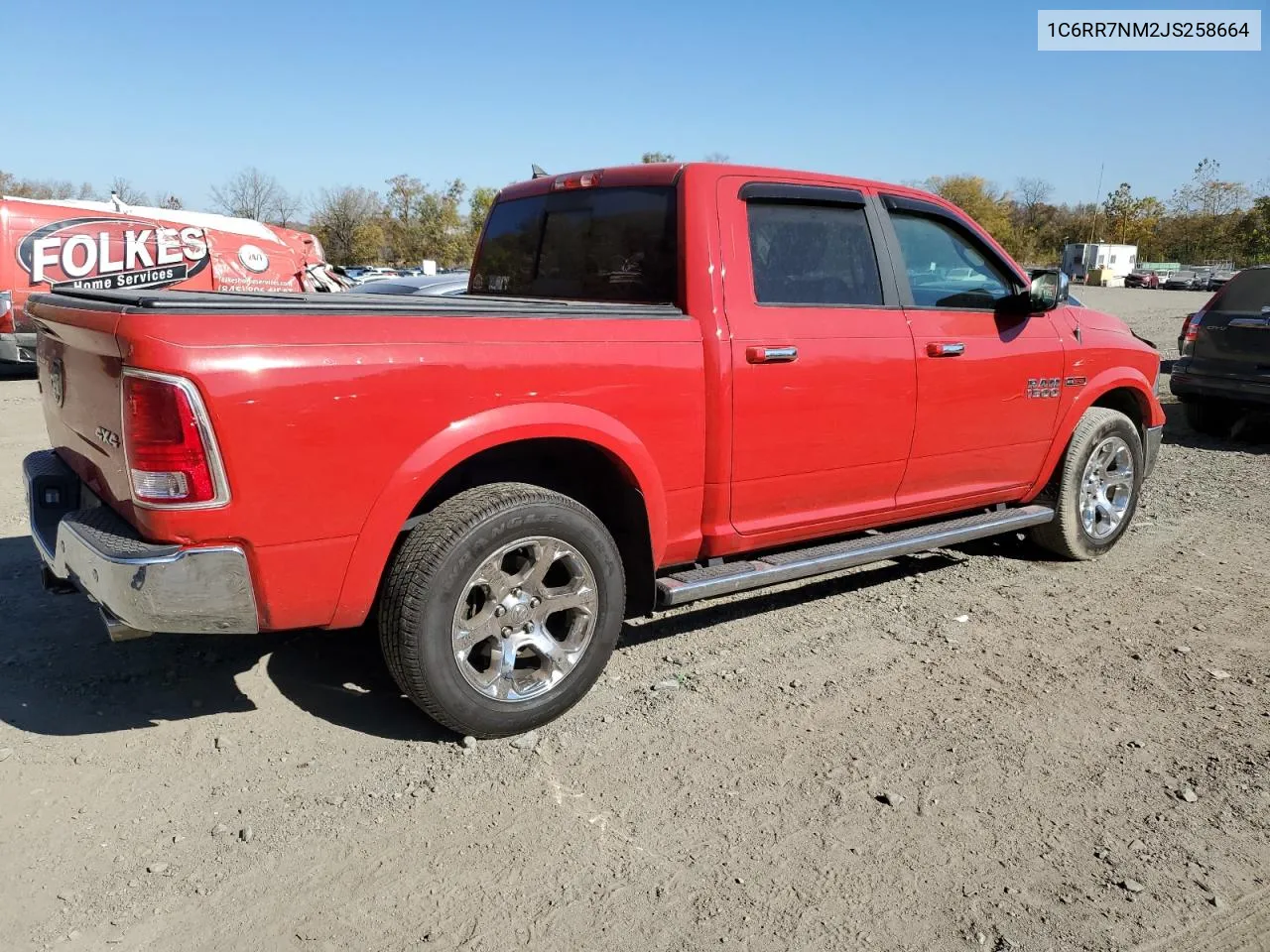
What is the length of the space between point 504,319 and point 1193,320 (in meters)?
8.52

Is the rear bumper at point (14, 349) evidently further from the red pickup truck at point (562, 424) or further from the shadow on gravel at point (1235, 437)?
the shadow on gravel at point (1235, 437)

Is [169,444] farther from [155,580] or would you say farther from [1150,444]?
[1150,444]

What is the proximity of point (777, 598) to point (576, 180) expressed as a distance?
7.49 ft

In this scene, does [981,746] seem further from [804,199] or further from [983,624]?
[804,199]

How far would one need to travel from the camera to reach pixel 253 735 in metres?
3.36

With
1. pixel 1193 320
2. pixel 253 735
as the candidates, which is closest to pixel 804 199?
pixel 253 735

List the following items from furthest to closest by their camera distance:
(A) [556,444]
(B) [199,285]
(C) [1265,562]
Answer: (B) [199,285] < (C) [1265,562] < (A) [556,444]

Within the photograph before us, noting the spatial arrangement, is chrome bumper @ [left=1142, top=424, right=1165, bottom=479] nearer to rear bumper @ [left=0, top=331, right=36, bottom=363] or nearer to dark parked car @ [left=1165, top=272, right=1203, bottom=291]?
rear bumper @ [left=0, top=331, right=36, bottom=363]

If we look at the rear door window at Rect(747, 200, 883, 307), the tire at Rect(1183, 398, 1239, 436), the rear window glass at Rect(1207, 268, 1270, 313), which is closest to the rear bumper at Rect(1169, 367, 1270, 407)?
the tire at Rect(1183, 398, 1239, 436)

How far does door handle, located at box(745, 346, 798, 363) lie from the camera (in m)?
3.73

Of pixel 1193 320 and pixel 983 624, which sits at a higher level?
pixel 1193 320

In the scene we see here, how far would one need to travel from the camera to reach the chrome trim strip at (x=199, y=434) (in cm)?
259

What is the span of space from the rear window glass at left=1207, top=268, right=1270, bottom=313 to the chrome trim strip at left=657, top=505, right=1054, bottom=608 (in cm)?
525

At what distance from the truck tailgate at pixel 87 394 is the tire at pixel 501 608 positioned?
0.91m
